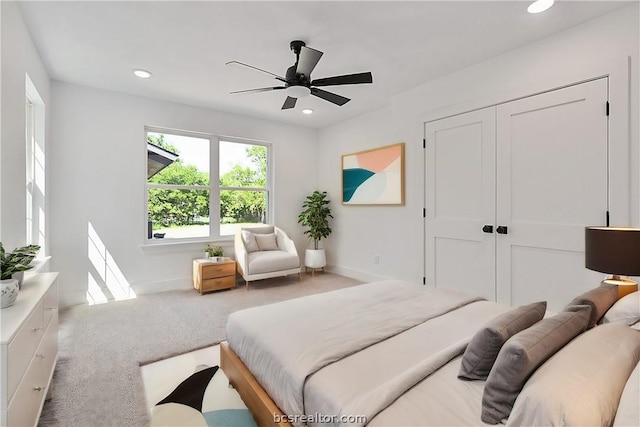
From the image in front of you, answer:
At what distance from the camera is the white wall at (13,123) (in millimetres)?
1970

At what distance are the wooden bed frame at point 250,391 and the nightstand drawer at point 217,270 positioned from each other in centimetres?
233

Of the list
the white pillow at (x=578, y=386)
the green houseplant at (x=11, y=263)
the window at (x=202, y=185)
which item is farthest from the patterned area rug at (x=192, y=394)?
the window at (x=202, y=185)

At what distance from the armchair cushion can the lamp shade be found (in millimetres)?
3526

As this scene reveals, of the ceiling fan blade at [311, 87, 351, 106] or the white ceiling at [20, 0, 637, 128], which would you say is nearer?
the white ceiling at [20, 0, 637, 128]

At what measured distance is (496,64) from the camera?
3.04m

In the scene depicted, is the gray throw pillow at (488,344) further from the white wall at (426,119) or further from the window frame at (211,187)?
the window frame at (211,187)

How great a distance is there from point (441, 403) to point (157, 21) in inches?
122

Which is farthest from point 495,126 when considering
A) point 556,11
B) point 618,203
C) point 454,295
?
point 454,295

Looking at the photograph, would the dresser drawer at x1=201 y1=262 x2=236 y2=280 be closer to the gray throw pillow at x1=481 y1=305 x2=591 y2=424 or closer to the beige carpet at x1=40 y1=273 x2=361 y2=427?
the beige carpet at x1=40 y1=273 x2=361 y2=427

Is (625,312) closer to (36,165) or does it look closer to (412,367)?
(412,367)

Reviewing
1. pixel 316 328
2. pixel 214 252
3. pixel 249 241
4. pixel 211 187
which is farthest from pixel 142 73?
pixel 316 328

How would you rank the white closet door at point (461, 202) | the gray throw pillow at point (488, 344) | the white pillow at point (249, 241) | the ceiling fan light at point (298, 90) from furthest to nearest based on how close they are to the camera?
the white pillow at point (249, 241), the white closet door at point (461, 202), the ceiling fan light at point (298, 90), the gray throw pillow at point (488, 344)

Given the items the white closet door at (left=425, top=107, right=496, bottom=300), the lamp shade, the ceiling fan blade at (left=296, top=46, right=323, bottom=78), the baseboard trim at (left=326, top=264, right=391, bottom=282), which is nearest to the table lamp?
the lamp shade

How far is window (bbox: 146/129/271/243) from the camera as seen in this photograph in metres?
4.34
